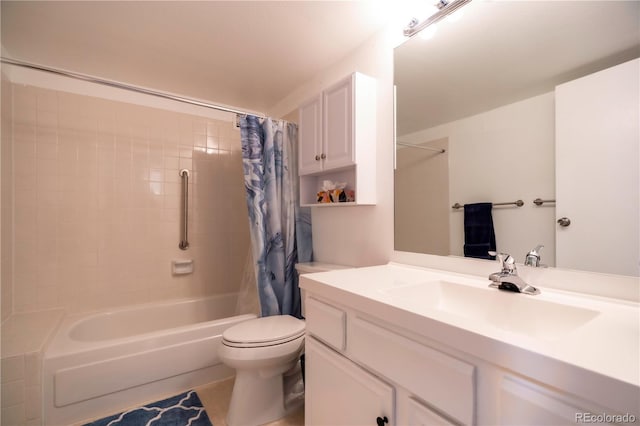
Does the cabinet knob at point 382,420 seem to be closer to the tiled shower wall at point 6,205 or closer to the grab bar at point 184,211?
the grab bar at point 184,211

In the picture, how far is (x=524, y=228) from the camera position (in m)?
1.07

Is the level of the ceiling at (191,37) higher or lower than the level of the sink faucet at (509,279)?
higher

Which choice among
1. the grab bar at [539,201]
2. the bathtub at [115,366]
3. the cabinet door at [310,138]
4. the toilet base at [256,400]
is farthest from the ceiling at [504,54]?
the bathtub at [115,366]

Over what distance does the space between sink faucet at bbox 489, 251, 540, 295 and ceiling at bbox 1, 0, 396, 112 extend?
4.59 ft

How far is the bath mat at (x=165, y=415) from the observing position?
1528 millimetres

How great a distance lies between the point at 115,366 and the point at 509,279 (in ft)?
6.56

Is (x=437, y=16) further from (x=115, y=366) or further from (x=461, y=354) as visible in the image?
(x=115, y=366)

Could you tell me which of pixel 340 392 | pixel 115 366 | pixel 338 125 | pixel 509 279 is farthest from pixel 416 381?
pixel 115 366

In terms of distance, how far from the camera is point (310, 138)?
1953mm

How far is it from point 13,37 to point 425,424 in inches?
113

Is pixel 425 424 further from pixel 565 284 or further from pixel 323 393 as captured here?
pixel 565 284

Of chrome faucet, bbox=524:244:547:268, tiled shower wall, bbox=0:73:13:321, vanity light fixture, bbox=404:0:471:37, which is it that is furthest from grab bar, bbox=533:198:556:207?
tiled shower wall, bbox=0:73:13:321

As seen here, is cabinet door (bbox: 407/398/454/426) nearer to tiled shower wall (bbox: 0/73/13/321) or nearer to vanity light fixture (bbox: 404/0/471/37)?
vanity light fixture (bbox: 404/0/471/37)

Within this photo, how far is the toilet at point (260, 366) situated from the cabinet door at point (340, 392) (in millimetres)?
383
